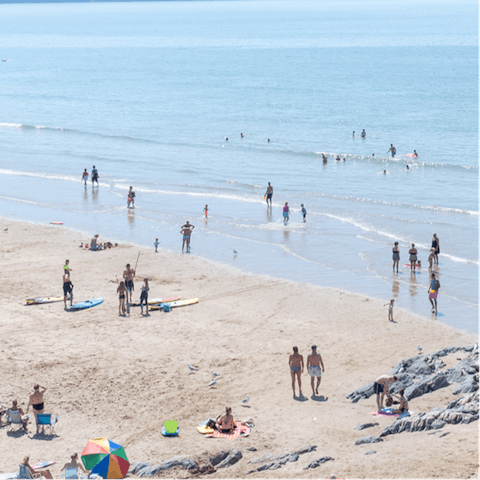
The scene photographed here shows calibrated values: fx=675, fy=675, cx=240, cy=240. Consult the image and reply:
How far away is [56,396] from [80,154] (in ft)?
127

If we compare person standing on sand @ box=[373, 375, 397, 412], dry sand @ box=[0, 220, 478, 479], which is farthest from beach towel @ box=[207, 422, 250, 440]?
person standing on sand @ box=[373, 375, 397, 412]

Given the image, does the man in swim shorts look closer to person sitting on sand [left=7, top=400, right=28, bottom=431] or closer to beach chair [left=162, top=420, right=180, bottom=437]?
person sitting on sand [left=7, top=400, right=28, bottom=431]

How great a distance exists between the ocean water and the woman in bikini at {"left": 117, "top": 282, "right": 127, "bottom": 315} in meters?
6.54

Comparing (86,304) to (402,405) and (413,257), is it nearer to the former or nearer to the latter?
(402,405)

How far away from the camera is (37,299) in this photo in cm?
2188

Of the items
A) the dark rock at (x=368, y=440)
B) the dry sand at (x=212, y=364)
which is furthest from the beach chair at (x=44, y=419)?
the dark rock at (x=368, y=440)

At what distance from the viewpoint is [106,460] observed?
12203 millimetres

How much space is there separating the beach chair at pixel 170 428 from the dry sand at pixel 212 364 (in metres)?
0.14

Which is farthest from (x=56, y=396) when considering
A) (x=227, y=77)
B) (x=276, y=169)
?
(x=227, y=77)

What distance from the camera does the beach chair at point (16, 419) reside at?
46.4 feet

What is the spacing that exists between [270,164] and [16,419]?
3583cm

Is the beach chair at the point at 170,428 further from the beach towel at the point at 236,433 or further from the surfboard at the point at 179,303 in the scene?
the surfboard at the point at 179,303

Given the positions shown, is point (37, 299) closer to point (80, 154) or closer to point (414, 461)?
point (414, 461)

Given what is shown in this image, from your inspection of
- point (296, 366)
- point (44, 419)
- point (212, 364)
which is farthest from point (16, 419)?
point (296, 366)
